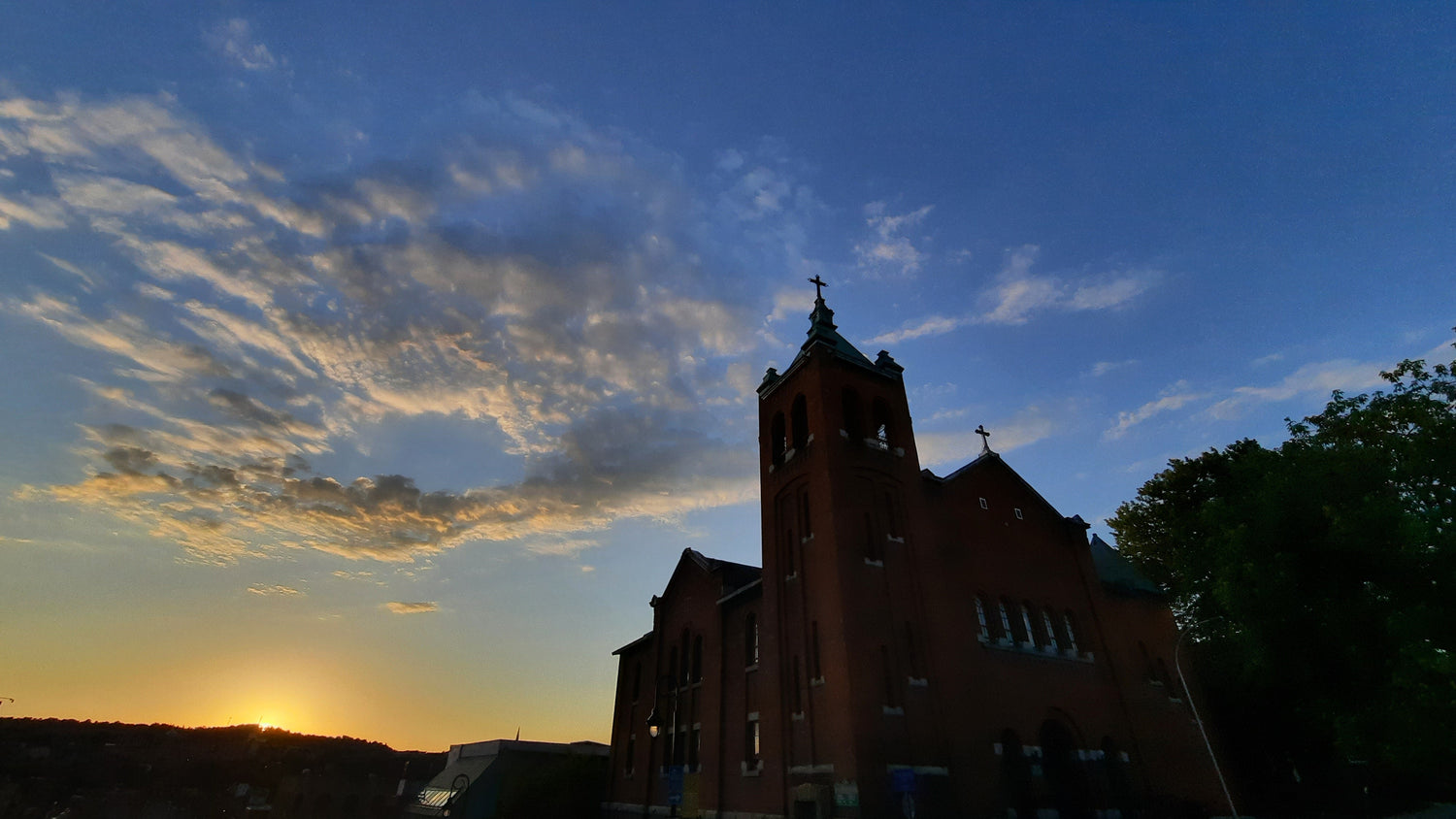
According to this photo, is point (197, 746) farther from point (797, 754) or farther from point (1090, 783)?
point (1090, 783)

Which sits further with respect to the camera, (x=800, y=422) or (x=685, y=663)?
(x=685, y=663)

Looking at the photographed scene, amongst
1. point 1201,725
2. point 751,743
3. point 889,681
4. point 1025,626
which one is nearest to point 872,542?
point 889,681

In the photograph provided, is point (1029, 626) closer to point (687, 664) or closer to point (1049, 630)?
point (1049, 630)

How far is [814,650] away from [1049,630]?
11.8 m

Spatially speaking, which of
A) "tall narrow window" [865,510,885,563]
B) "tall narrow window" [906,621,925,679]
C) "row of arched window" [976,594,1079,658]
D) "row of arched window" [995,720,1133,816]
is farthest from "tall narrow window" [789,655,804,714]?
"row of arched window" [976,594,1079,658]

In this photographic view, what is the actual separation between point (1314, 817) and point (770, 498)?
31470 mm

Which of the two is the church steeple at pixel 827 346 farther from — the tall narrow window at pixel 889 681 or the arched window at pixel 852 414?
the tall narrow window at pixel 889 681

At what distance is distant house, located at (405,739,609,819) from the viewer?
34.2 meters

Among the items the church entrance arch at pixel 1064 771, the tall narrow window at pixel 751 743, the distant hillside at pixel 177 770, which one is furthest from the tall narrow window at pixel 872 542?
the distant hillside at pixel 177 770

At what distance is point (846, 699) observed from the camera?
19.4 meters

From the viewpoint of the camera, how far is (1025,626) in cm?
2570

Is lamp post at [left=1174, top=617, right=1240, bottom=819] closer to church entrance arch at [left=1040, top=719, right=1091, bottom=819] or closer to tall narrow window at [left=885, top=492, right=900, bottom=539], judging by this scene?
church entrance arch at [left=1040, top=719, right=1091, bottom=819]

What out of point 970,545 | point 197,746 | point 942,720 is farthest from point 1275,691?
point 197,746

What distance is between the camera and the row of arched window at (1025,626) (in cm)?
2477
